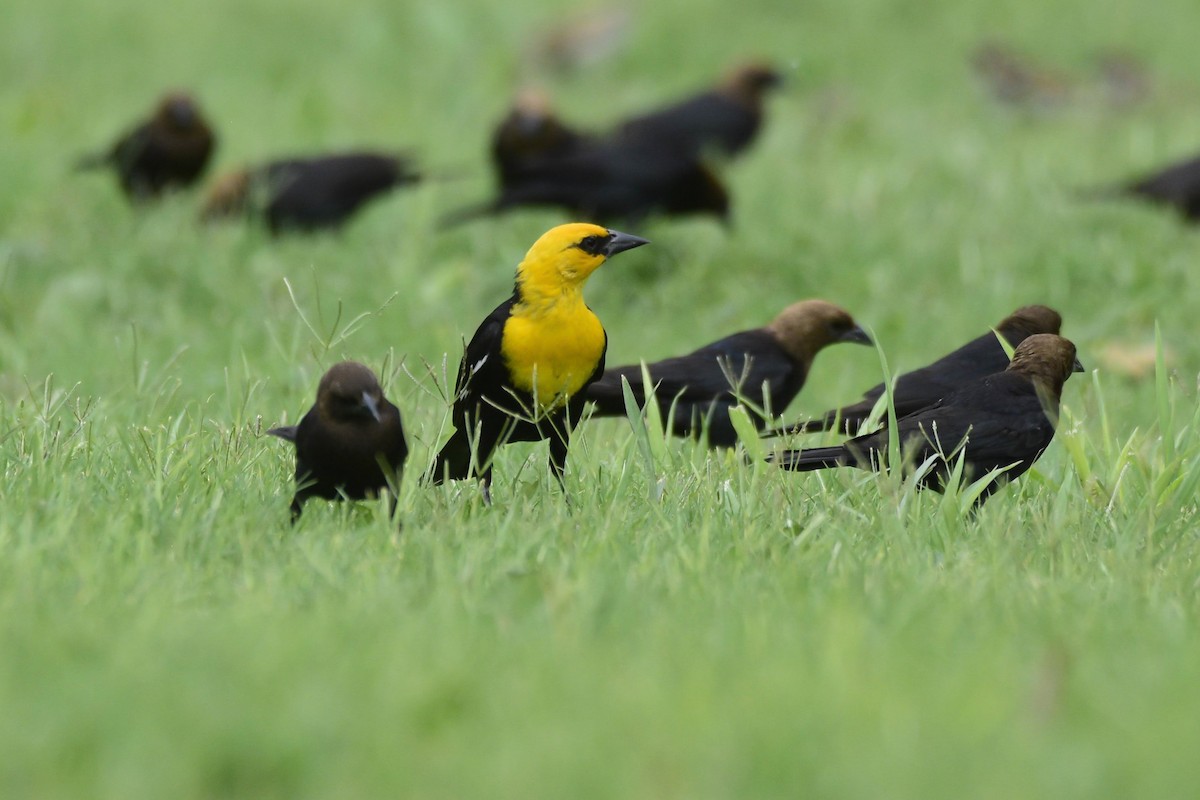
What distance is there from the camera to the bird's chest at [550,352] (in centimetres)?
437

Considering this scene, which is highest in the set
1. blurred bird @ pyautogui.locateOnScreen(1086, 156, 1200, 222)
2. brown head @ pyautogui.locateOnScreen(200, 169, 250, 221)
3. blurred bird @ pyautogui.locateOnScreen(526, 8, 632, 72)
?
blurred bird @ pyautogui.locateOnScreen(526, 8, 632, 72)

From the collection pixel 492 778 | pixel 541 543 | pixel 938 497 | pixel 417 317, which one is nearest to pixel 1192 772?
pixel 492 778

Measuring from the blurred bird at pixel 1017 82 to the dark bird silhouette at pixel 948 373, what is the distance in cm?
1019

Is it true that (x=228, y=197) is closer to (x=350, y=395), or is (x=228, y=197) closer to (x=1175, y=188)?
(x=1175, y=188)

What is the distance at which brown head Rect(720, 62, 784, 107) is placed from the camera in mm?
11859

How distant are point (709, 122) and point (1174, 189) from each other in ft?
11.0

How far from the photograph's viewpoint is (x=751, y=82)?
40.1ft

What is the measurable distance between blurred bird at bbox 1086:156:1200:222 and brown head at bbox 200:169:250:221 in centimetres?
545

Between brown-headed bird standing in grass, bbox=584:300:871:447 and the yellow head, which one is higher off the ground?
the yellow head

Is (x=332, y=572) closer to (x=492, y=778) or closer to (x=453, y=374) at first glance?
(x=492, y=778)

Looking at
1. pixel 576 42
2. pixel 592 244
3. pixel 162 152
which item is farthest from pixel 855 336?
pixel 576 42

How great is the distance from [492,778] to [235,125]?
11.3 m

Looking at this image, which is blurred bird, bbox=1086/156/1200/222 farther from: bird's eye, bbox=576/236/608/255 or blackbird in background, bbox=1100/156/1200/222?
bird's eye, bbox=576/236/608/255

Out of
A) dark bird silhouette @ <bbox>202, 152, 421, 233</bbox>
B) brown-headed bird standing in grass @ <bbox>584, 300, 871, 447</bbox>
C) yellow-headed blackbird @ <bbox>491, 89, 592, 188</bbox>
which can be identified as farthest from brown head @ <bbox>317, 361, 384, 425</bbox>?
yellow-headed blackbird @ <bbox>491, 89, 592, 188</bbox>
